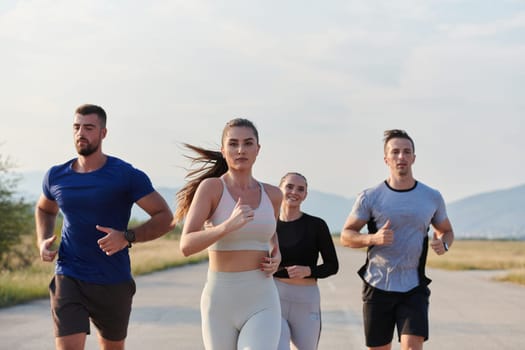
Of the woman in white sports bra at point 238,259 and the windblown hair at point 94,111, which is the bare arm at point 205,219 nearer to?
the woman in white sports bra at point 238,259

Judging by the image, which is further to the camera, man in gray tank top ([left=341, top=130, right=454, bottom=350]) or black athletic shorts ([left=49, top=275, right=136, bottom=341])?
man in gray tank top ([left=341, top=130, right=454, bottom=350])

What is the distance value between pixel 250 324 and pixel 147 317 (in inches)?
410

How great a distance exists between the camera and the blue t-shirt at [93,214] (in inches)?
269

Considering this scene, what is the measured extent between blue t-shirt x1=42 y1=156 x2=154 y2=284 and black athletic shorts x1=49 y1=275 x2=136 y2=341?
59 millimetres

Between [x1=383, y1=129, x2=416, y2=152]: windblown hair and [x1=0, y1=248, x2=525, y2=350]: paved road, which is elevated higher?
[x1=383, y1=129, x2=416, y2=152]: windblown hair

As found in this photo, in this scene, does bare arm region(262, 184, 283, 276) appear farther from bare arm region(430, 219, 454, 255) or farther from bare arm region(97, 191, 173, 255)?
bare arm region(430, 219, 454, 255)

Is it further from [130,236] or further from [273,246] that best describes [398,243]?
A: [130,236]

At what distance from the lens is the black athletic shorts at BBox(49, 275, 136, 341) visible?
6725 mm

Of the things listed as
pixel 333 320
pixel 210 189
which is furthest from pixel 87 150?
pixel 333 320

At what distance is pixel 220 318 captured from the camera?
5633 mm

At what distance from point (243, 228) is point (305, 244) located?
6.86ft

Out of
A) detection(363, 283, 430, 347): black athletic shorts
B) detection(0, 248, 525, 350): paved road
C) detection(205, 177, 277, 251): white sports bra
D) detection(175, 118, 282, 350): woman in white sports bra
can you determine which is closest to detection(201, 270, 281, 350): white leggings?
detection(175, 118, 282, 350): woman in white sports bra

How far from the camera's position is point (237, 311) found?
5637 millimetres

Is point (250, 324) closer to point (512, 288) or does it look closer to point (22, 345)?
point (22, 345)
